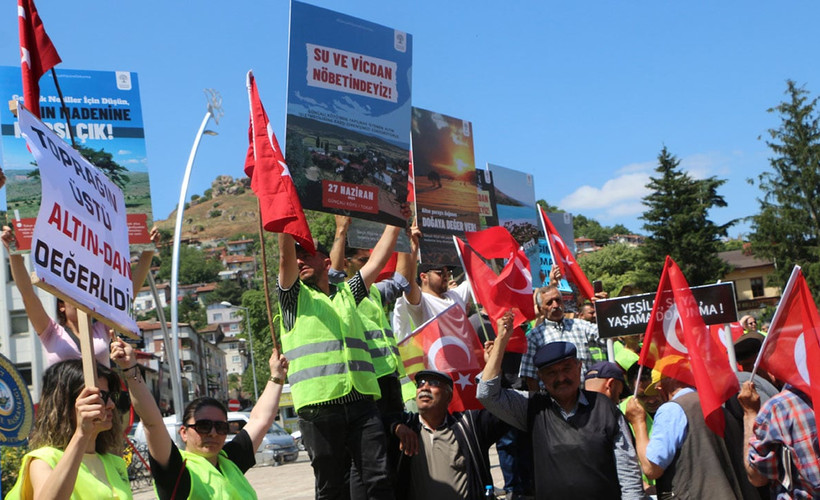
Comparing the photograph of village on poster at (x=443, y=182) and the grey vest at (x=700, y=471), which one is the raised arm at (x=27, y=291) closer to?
the grey vest at (x=700, y=471)

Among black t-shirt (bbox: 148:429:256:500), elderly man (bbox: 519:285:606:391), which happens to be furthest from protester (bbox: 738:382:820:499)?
black t-shirt (bbox: 148:429:256:500)

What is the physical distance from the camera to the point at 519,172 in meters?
14.1

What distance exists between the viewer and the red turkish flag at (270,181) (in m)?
6.11

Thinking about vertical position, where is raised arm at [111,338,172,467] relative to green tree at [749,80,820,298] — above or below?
below

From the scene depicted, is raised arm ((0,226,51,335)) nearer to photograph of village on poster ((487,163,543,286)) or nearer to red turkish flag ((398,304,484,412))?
red turkish flag ((398,304,484,412))

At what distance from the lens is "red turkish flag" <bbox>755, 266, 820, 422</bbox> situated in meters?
5.78

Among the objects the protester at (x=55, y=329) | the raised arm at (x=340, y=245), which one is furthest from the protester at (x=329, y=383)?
→ the protester at (x=55, y=329)

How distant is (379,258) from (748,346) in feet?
9.03

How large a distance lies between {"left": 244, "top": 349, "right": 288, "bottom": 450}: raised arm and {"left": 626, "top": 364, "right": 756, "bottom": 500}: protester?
2180 millimetres

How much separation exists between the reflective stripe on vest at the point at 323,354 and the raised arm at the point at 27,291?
59.6 inches

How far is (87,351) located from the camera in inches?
147

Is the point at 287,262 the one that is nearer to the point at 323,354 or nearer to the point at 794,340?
the point at 323,354

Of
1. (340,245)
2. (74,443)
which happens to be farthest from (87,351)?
(340,245)

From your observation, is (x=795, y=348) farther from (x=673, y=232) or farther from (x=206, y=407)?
(x=673, y=232)
